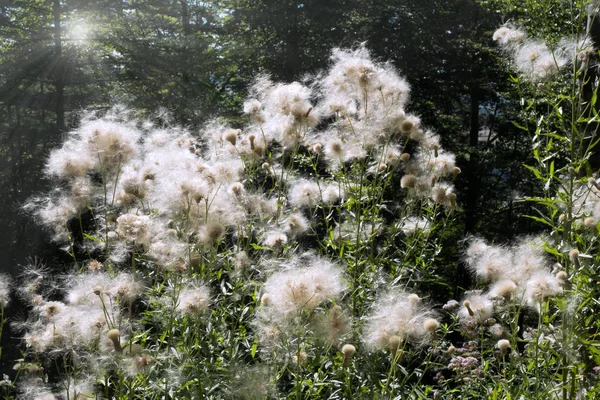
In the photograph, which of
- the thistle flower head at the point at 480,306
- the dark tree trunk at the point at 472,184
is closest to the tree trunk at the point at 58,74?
the dark tree trunk at the point at 472,184

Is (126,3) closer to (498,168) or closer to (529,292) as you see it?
(498,168)

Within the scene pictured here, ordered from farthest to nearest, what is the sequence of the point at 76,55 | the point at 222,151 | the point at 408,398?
the point at 76,55 < the point at 222,151 < the point at 408,398

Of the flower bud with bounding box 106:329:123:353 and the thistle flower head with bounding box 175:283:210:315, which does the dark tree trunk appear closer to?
the thistle flower head with bounding box 175:283:210:315

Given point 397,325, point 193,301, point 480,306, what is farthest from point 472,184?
point 193,301

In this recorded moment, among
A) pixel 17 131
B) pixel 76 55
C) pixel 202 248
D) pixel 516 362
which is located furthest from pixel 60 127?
pixel 516 362

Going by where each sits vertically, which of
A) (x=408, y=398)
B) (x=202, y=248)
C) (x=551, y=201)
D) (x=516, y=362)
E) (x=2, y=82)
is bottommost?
(x=2, y=82)

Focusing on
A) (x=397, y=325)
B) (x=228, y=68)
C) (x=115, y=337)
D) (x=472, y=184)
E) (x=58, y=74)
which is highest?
(x=397, y=325)

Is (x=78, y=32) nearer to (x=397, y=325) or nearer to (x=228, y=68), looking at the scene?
(x=228, y=68)

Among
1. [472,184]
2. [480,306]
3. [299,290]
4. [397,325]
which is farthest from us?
[472,184]

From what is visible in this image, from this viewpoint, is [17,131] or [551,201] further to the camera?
[17,131]

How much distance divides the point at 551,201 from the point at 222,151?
1883 mm

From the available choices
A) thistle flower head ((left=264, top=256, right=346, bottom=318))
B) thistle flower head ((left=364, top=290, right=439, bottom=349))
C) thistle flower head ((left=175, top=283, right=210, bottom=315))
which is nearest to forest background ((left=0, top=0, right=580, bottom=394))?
thistle flower head ((left=175, top=283, right=210, bottom=315))

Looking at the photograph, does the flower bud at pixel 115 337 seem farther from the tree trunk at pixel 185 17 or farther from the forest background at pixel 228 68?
the tree trunk at pixel 185 17

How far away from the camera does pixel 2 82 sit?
33.2 feet
